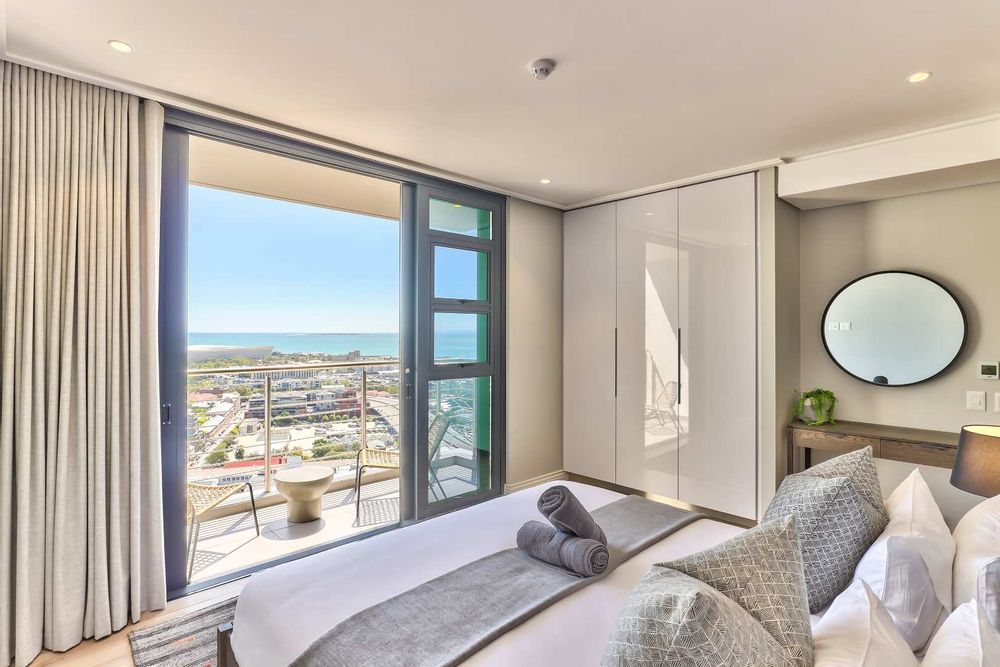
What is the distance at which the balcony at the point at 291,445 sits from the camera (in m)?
3.62

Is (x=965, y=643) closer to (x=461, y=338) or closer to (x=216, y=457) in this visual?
(x=461, y=338)

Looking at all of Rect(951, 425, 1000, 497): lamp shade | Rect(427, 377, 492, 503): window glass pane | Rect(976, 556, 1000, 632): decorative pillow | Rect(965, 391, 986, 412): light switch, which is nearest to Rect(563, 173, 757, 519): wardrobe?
Rect(427, 377, 492, 503): window glass pane

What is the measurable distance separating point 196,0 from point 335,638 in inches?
82.6

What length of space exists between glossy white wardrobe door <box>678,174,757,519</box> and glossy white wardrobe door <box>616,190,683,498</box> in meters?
0.11

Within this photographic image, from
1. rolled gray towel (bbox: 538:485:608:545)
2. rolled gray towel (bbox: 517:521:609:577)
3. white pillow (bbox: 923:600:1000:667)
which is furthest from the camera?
rolled gray towel (bbox: 538:485:608:545)

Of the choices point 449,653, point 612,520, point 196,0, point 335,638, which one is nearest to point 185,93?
point 196,0

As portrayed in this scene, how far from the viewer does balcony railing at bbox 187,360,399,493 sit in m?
4.09

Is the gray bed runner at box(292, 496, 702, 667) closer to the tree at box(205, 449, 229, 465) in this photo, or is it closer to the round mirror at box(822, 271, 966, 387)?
the round mirror at box(822, 271, 966, 387)

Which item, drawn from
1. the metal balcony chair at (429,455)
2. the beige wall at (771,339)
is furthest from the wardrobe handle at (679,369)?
the metal balcony chair at (429,455)

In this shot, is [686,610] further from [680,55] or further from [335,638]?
[680,55]

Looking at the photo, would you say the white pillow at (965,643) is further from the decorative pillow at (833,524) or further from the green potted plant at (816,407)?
the green potted plant at (816,407)

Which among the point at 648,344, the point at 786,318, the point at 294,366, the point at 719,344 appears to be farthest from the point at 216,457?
the point at 786,318

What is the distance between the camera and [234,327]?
4.93 meters

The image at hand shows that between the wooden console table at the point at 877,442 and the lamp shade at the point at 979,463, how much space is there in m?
1.39
